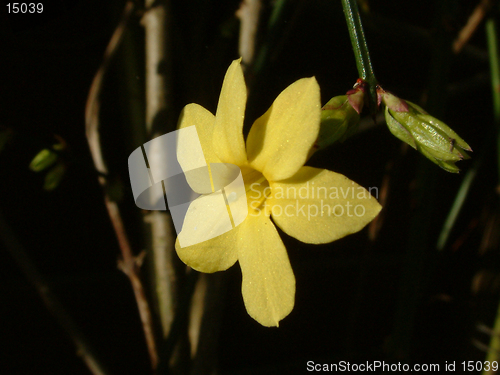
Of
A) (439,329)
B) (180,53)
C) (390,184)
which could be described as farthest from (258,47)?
(439,329)

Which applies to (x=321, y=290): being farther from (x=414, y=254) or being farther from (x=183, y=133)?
(x=183, y=133)

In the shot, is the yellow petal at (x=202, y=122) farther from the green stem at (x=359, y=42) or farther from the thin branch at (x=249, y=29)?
the thin branch at (x=249, y=29)

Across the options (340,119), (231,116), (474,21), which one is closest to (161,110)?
(231,116)

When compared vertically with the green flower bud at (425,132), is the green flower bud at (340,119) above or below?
above

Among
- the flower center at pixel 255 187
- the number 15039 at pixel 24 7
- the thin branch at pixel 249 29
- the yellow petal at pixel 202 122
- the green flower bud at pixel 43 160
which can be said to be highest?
the number 15039 at pixel 24 7

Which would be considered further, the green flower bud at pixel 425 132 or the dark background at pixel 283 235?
the dark background at pixel 283 235

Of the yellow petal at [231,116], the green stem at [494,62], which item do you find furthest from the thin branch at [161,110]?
the green stem at [494,62]

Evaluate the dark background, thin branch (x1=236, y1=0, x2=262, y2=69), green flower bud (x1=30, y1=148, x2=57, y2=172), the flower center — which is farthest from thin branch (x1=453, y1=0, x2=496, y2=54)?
green flower bud (x1=30, y1=148, x2=57, y2=172)

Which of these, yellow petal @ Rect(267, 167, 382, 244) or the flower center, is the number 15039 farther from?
yellow petal @ Rect(267, 167, 382, 244)
